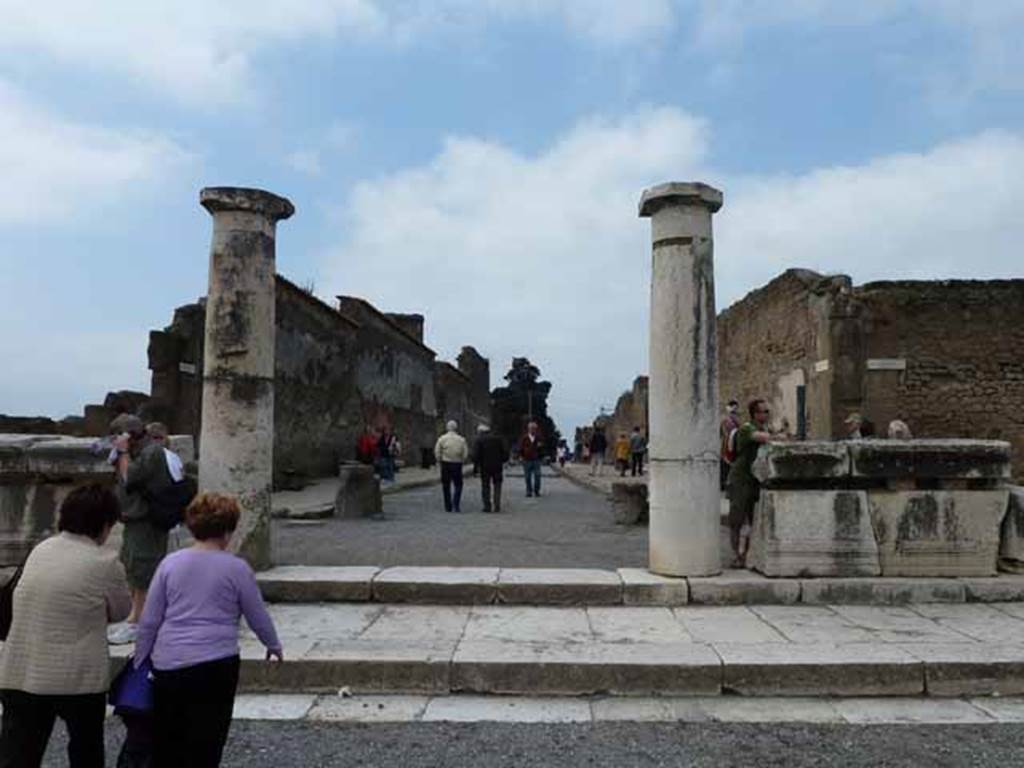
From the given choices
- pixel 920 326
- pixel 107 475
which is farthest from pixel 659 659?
pixel 920 326

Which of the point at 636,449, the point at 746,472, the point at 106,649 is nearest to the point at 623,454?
the point at 636,449

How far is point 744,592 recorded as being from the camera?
21.6 ft

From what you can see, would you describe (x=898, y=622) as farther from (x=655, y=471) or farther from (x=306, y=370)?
(x=306, y=370)

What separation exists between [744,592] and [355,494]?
677cm

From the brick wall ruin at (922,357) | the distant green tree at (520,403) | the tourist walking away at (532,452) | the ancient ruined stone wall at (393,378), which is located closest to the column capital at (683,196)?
the tourist walking away at (532,452)

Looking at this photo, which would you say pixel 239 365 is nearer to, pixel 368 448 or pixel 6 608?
pixel 6 608

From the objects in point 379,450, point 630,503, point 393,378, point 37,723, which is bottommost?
point 37,723

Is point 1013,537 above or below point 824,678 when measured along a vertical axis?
above

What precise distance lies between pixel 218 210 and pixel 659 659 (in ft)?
16.7

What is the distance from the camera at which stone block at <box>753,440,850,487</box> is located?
6848 millimetres

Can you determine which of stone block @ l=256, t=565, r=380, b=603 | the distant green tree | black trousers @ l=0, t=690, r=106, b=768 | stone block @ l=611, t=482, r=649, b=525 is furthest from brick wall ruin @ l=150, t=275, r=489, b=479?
the distant green tree

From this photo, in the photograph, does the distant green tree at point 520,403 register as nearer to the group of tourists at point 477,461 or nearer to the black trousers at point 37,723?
the group of tourists at point 477,461

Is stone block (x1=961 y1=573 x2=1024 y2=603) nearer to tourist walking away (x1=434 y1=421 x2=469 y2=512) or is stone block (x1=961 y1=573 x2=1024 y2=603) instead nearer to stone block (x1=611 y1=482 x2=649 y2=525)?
stone block (x1=611 y1=482 x2=649 y2=525)

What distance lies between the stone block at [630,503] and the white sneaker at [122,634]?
7.19 m
